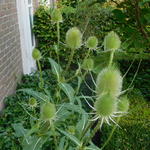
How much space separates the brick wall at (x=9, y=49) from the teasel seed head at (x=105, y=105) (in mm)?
3422

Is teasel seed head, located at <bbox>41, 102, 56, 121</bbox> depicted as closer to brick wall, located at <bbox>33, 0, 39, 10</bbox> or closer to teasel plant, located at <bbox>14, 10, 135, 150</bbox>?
teasel plant, located at <bbox>14, 10, 135, 150</bbox>

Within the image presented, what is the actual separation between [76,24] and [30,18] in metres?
1.23

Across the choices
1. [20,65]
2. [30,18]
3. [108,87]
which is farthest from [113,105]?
[30,18]

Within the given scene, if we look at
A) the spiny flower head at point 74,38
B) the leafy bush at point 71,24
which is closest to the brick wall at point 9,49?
the leafy bush at point 71,24

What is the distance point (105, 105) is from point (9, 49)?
4.20 meters

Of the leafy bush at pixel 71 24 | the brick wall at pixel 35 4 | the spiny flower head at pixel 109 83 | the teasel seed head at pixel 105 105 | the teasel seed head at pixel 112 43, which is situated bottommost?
the leafy bush at pixel 71 24

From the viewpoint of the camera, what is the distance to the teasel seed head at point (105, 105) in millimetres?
1191

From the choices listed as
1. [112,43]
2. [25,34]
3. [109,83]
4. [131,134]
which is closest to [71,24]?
[25,34]

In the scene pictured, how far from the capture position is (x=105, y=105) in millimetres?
1204

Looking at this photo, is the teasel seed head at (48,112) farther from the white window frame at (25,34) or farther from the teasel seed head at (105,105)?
the white window frame at (25,34)

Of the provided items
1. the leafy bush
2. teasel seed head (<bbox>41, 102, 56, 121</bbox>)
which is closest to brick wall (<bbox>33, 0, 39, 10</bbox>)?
the leafy bush

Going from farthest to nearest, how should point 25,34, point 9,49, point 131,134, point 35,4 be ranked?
point 35,4, point 25,34, point 9,49, point 131,134

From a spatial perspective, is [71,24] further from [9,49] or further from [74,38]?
[74,38]

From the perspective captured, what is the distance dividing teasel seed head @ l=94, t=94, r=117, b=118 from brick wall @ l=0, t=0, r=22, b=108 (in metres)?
3.42
